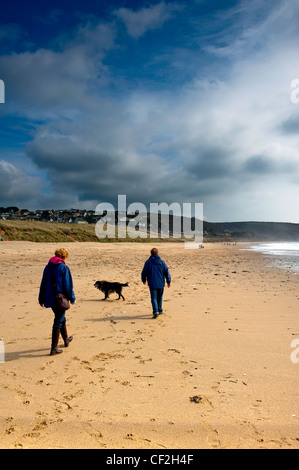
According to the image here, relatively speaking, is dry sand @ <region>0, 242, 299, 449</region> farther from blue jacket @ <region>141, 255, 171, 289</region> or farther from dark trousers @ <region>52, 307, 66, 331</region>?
blue jacket @ <region>141, 255, 171, 289</region>

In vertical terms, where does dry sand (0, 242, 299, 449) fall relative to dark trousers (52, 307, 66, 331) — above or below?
below

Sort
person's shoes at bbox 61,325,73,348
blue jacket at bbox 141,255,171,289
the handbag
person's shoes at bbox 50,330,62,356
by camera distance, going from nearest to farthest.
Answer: person's shoes at bbox 50,330,62,356
the handbag
person's shoes at bbox 61,325,73,348
blue jacket at bbox 141,255,171,289

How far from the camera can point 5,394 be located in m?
4.62

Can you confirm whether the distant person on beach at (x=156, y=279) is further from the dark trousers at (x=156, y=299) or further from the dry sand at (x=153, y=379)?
the dry sand at (x=153, y=379)

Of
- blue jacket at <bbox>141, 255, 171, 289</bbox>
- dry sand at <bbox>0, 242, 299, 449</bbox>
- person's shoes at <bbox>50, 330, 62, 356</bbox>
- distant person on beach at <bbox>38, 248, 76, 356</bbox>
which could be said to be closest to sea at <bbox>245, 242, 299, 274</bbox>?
blue jacket at <bbox>141, 255, 171, 289</bbox>

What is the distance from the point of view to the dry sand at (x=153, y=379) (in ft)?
11.9

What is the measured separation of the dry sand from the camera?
363 cm

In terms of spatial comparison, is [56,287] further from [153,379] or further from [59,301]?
[153,379]

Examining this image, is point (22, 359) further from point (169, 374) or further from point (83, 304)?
point (83, 304)

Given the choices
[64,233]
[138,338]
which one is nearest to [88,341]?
[138,338]

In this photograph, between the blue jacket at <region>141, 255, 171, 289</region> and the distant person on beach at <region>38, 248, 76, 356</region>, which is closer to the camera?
the distant person on beach at <region>38, 248, 76, 356</region>

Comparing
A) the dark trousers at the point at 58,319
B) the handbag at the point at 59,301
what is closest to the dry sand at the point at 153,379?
the dark trousers at the point at 58,319

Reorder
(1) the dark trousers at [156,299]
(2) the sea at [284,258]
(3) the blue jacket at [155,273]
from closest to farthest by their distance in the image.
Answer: (1) the dark trousers at [156,299]
(3) the blue jacket at [155,273]
(2) the sea at [284,258]

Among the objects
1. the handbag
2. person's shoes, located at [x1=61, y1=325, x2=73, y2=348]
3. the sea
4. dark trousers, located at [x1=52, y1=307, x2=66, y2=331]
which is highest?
the handbag
